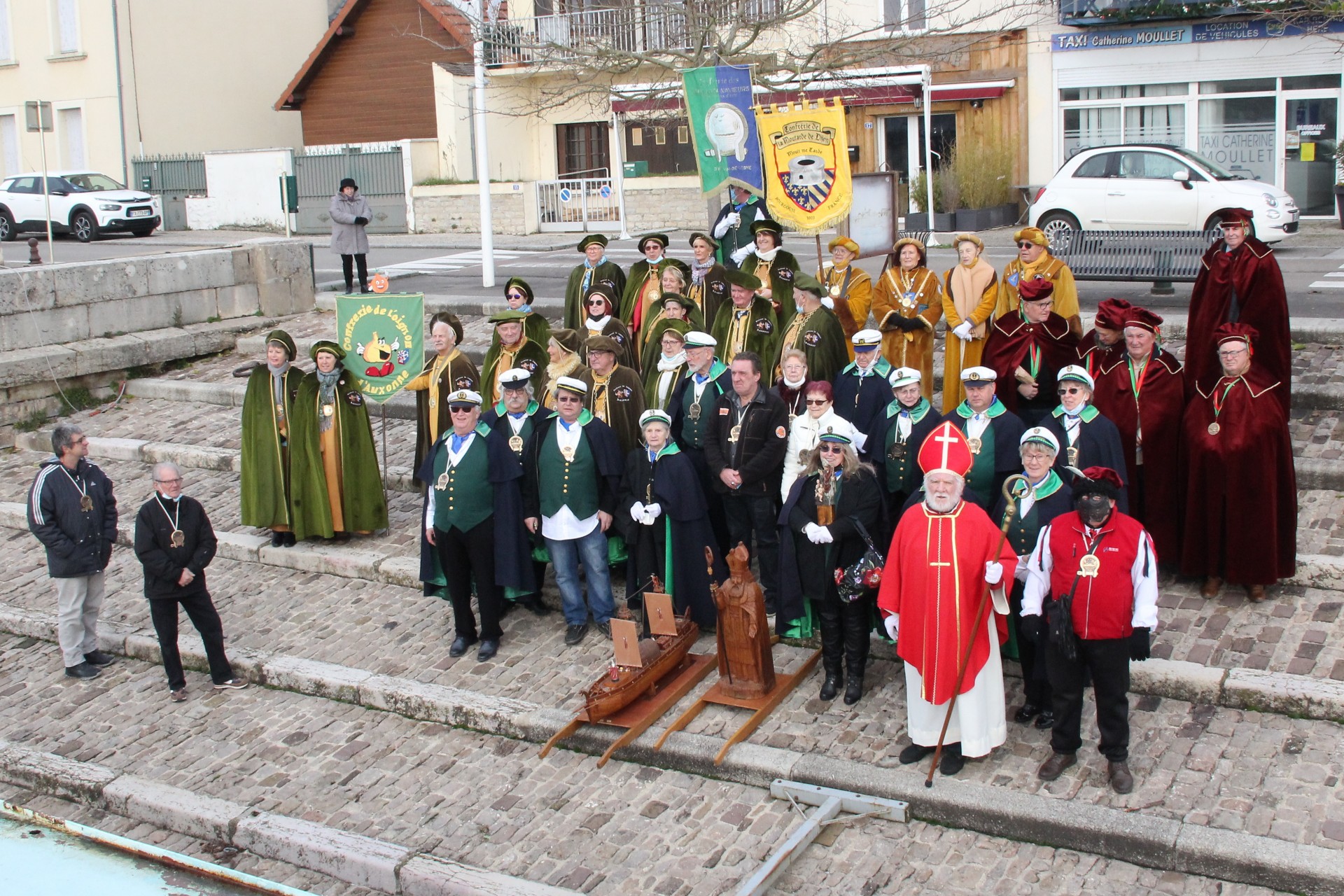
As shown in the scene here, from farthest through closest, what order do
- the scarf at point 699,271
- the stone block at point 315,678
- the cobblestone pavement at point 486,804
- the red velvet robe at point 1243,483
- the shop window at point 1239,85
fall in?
the shop window at point 1239,85 → the scarf at point 699,271 → the stone block at point 315,678 → the red velvet robe at point 1243,483 → the cobblestone pavement at point 486,804

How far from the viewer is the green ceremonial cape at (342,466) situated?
1027 cm

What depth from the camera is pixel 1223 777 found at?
6.57 m

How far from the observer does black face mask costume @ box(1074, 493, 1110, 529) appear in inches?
249

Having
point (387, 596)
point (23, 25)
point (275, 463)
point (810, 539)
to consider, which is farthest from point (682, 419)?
point (23, 25)

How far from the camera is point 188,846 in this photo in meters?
7.47

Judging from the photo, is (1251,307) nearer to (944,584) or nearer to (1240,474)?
(1240,474)

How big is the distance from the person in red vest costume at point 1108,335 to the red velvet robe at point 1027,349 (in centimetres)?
15

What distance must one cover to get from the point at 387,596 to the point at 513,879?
12.7 ft

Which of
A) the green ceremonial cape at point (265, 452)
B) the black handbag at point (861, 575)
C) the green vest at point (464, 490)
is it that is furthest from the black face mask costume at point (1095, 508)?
the green ceremonial cape at point (265, 452)

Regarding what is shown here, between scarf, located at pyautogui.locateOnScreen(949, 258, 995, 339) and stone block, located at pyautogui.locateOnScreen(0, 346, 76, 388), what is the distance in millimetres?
9646

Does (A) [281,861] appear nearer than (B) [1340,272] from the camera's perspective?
Yes

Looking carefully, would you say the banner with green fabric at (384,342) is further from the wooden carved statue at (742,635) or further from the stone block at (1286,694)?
the stone block at (1286,694)

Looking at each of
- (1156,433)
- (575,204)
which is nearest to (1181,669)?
(1156,433)

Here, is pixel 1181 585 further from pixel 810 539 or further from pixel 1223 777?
pixel 810 539
